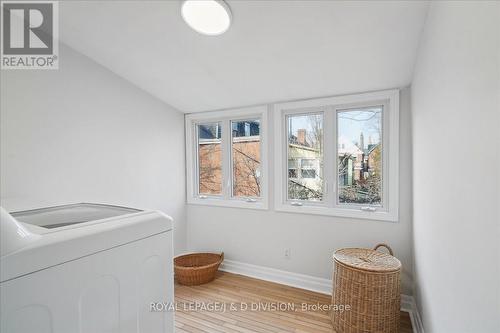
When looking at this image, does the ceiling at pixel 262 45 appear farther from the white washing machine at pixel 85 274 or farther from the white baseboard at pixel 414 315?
the white baseboard at pixel 414 315

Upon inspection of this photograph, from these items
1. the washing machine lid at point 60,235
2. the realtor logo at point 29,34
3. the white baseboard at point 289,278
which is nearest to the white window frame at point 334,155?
the white baseboard at point 289,278

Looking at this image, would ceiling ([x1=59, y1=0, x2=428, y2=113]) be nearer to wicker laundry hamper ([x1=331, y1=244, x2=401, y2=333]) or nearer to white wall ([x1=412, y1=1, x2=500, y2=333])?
white wall ([x1=412, y1=1, x2=500, y2=333])

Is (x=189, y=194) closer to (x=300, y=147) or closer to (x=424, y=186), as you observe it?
(x=300, y=147)

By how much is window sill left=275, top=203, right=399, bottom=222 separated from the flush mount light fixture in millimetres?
1695

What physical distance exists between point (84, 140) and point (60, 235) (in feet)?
5.85

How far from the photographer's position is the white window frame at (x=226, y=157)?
272 centimetres

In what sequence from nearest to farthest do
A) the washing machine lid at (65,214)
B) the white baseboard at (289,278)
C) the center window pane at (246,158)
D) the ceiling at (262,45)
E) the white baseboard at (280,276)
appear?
the washing machine lid at (65,214)
the ceiling at (262,45)
the white baseboard at (289,278)
the white baseboard at (280,276)
the center window pane at (246,158)

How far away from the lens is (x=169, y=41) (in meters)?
1.89

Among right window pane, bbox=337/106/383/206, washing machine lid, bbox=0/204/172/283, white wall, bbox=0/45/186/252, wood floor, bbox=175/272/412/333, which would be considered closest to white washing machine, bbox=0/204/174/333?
washing machine lid, bbox=0/204/172/283

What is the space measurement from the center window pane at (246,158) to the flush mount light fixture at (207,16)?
1241 mm

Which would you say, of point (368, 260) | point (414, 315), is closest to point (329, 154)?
point (368, 260)

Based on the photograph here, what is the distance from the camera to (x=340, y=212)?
2.36 metres

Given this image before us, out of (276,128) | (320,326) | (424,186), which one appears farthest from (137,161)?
(424,186)

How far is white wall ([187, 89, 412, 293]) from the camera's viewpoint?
2.13m
